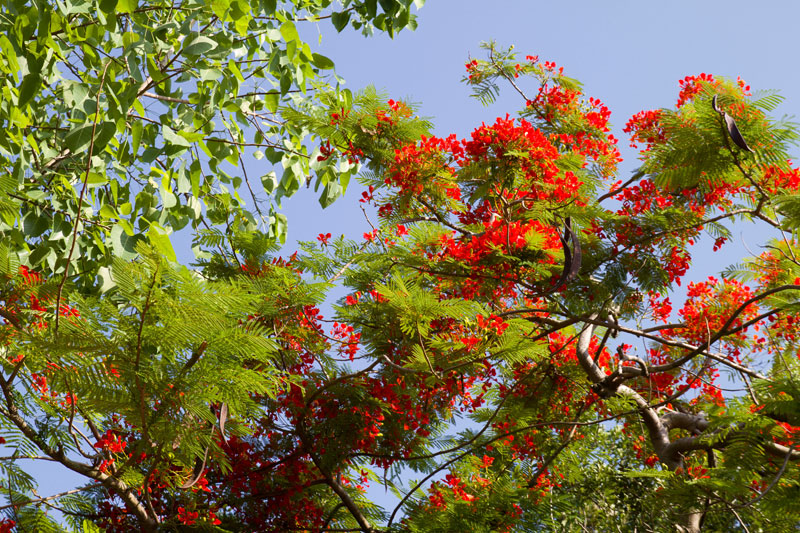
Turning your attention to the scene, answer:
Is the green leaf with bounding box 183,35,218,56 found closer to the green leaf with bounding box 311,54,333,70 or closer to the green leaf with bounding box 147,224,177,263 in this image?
the green leaf with bounding box 311,54,333,70

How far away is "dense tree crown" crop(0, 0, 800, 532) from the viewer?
124 inches

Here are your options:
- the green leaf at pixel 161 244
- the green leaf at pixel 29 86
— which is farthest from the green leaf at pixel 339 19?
the green leaf at pixel 161 244

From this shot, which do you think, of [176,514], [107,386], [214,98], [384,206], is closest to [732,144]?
[384,206]

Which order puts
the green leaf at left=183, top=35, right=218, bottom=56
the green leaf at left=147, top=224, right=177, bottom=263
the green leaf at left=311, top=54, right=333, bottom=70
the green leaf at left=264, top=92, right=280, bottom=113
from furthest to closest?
1. the green leaf at left=264, top=92, right=280, bottom=113
2. the green leaf at left=311, top=54, right=333, bottom=70
3. the green leaf at left=183, top=35, right=218, bottom=56
4. the green leaf at left=147, top=224, right=177, bottom=263

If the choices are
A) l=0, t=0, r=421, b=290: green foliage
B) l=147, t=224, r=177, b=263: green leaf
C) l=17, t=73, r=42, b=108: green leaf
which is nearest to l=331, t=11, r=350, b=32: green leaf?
l=0, t=0, r=421, b=290: green foliage

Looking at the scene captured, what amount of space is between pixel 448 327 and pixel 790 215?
203cm

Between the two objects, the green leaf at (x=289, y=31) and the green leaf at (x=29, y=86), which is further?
the green leaf at (x=289, y=31)

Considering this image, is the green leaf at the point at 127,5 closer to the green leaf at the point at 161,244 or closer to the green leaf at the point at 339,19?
the green leaf at the point at 161,244

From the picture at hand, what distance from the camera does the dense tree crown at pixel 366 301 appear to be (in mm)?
3150

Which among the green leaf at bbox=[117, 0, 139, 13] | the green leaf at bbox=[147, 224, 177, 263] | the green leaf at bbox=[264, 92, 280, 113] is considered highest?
the green leaf at bbox=[264, 92, 280, 113]

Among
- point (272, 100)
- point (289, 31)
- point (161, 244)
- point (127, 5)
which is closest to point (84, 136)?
point (127, 5)

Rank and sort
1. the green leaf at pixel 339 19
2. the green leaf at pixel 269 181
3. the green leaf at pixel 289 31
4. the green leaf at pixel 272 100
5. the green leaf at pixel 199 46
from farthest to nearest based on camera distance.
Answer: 1. the green leaf at pixel 269 181
2. the green leaf at pixel 272 100
3. the green leaf at pixel 339 19
4. the green leaf at pixel 289 31
5. the green leaf at pixel 199 46

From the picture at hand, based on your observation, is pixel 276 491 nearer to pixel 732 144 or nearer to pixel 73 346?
pixel 73 346

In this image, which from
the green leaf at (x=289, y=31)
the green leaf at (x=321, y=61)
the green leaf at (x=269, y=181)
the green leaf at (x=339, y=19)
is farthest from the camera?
the green leaf at (x=269, y=181)
